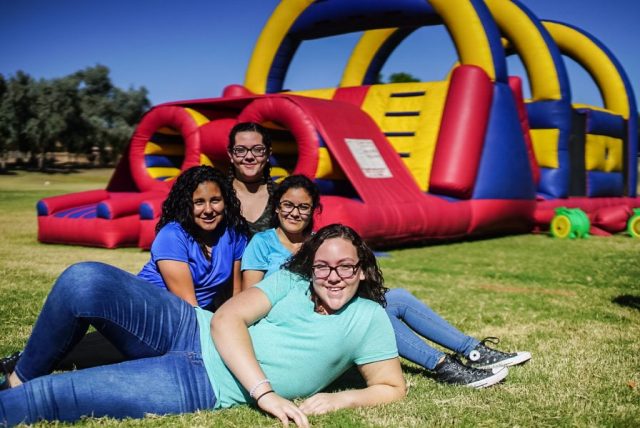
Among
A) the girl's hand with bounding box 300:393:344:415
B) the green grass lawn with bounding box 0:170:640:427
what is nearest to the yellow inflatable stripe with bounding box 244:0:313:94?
the green grass lawn with bounding box 0:170:640:427

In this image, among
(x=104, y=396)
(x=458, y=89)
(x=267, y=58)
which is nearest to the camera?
(x=104, y=396)

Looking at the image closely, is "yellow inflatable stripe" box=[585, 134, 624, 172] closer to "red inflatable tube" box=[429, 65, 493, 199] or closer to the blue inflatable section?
the blue inflatable section

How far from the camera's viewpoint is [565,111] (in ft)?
39.3

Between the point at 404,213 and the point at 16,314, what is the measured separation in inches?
201

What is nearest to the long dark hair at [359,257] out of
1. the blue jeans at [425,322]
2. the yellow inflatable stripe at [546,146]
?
the blue jeans at [425,322]

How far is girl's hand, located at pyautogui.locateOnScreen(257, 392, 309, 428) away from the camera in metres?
2.24

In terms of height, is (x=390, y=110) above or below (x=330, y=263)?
above

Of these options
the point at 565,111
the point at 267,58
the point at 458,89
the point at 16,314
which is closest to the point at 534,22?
the point at 565,111

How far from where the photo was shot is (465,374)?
118 inches

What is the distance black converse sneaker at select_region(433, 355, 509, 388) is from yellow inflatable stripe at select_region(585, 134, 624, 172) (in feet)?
36.1

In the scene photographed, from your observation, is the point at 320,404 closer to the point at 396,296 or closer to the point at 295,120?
the point at 396,296

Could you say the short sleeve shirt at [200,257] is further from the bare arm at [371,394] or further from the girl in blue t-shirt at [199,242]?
the bare arm at [371,394]

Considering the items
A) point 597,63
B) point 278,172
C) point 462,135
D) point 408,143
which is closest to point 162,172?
point 278,172

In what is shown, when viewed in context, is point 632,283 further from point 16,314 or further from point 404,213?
point 16,314
